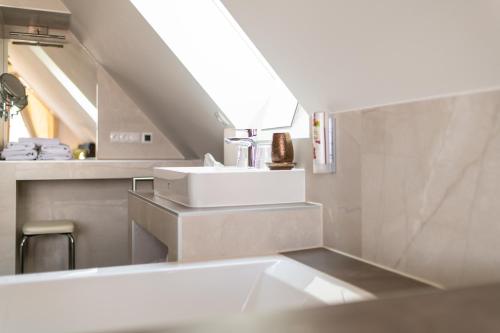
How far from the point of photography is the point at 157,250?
2.56 metres

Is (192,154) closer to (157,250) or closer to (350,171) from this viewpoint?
(157,250)

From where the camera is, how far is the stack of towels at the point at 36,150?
3.29 meters

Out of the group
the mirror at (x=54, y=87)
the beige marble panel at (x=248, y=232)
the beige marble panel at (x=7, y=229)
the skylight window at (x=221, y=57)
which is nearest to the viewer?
the beige marble panel at (x=248, y=232)

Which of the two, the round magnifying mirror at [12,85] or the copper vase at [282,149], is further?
the round magnifying mirror at [12,85]

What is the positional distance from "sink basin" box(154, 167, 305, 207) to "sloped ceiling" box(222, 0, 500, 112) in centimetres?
30

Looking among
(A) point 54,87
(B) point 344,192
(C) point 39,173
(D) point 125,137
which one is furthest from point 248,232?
(A) point 54,87

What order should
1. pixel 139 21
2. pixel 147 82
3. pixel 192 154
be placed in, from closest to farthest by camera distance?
pixel 139 21, pixel 147 82, pixel 192 154

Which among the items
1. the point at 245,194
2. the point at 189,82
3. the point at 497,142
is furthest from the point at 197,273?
the point at 189,82

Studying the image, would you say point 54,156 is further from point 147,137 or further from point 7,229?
point 147,137

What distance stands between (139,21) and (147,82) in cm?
71

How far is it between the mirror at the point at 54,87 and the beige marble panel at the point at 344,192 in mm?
2425

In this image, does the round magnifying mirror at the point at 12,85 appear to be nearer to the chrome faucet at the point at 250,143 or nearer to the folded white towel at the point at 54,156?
the folded white towel at the point at 54,156

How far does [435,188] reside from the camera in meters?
1.24

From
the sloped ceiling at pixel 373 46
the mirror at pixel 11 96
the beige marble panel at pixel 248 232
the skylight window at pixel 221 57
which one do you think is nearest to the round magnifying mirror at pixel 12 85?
the mirror at pixel 11 96
